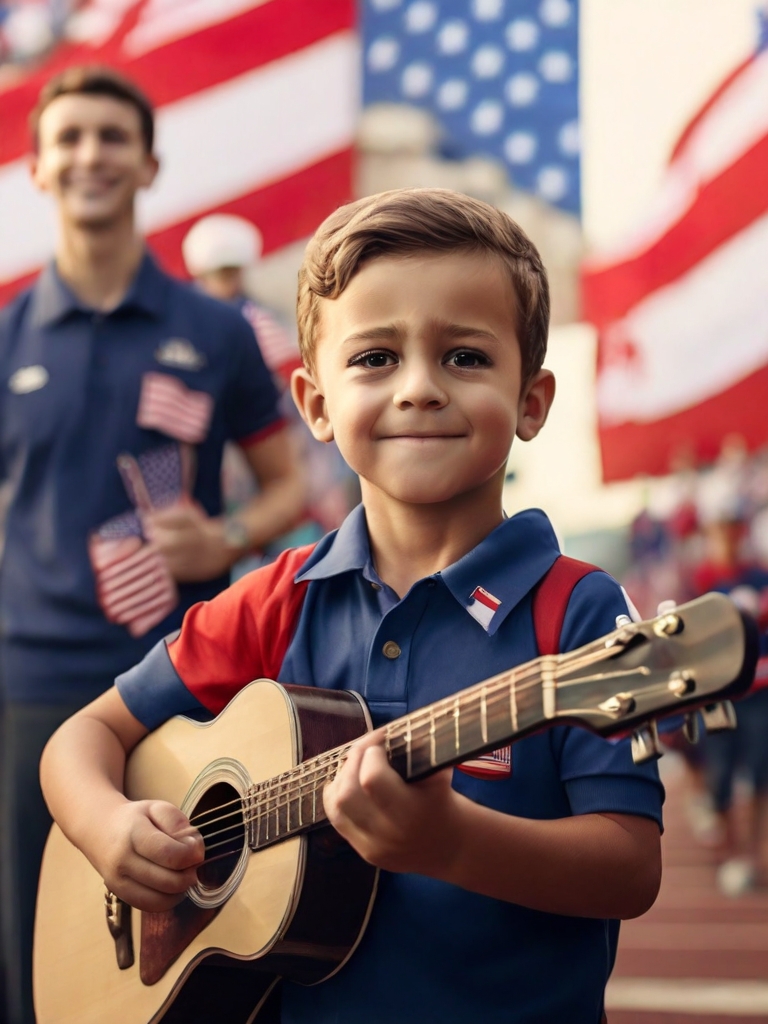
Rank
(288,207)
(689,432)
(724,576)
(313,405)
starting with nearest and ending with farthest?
(313,405), (288,207), (724,576), (689,432)

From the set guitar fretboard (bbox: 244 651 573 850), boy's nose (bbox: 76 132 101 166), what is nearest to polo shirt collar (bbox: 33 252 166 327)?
boy's nose (bbox: 76 132 101 166)

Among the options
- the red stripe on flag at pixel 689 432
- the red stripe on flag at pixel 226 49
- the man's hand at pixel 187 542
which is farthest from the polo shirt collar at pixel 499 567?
the red stripe on flag at pixel 689 432

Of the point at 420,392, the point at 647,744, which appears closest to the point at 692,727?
the point at 647,744

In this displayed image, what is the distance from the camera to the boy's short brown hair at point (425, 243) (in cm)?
162

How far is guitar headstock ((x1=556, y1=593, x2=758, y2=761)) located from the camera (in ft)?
3.79

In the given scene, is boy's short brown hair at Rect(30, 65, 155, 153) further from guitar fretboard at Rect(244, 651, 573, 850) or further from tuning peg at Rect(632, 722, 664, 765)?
tuning peg at Rect(632, 722, 664, 765)

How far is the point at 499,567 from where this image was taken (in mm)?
1635

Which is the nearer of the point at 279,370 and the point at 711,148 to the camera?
the point at 279,370

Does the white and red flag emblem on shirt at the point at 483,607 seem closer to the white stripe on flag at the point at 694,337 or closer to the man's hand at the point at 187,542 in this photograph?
the man's hand at the point at 187,542

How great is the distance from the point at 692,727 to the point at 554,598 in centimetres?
37

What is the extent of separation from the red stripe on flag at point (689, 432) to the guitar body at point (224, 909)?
18.4 ft

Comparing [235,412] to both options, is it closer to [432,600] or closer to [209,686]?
[209,686]

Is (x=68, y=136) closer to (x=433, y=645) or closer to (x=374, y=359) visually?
(x=374, y=359)

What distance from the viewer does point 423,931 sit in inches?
60.6
